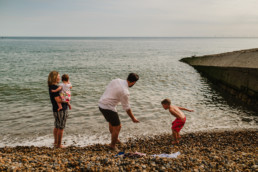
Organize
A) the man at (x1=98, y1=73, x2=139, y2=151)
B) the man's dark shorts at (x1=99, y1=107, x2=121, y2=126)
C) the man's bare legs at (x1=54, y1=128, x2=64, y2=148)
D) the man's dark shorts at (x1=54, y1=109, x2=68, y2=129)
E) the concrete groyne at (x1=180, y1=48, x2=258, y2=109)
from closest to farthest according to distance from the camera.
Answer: the man at (x1=98, y1=73, x2=139, y2=151) < the man's dark shorts at (x1=99, y1=107, x2=121, y2=126) < the man's dark shorts at (x1=54, y1=109, x2=68, y2=129) < the man's bare legs at (x1=54, y1=128, x2=64, y2=148) < the concrete groyne at (x1=180, y1=48, x2=258, y2=109)

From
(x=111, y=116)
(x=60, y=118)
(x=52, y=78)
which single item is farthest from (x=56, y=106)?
(x=111, y=116)

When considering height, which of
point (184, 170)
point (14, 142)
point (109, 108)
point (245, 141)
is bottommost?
point (14, 142)

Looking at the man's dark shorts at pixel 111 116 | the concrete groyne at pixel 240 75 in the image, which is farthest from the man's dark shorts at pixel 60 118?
the concrete groyne at pixel 240 75

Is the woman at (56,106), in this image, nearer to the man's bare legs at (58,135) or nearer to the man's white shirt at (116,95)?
the man's bare legs at (58,135)

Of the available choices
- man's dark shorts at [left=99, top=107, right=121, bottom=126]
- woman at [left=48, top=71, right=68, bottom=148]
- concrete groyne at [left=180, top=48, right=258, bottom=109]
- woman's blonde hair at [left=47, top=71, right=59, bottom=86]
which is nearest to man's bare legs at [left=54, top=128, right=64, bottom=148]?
woman at [left=48, top=71, right=68, bottom=148]

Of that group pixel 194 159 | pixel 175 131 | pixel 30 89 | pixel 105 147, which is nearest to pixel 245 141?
pixel 175 131

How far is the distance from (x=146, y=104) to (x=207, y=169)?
25.7ft

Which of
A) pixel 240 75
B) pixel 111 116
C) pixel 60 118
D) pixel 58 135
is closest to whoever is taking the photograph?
pixel 111 116

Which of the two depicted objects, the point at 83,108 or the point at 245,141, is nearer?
the point at 245,141

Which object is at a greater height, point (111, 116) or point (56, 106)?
point (56, 106)

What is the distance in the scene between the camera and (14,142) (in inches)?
291

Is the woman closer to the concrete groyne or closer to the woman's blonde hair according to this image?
the woman's blonde hair

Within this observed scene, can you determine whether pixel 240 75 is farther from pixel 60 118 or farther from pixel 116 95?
pixel 60 118

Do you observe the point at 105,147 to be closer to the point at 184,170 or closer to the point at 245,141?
the point at 184,170
